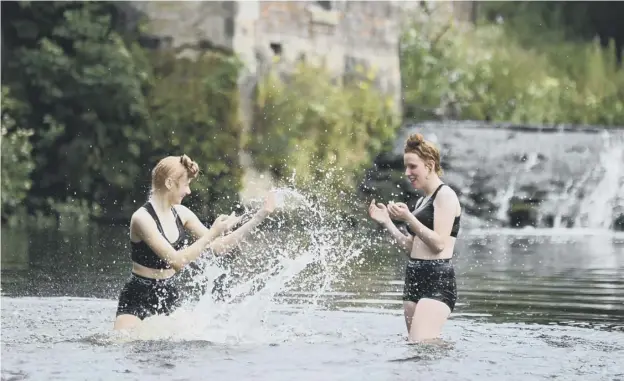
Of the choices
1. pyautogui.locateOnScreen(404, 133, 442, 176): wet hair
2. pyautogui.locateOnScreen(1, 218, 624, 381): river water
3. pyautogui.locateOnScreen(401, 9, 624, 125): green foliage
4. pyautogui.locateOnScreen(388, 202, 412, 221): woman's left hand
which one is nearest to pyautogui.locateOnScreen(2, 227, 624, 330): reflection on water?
pyautogui.locateOnScreen(1, 218, 624, 381): river water

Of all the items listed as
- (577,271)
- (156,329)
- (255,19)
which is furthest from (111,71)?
(156,329)

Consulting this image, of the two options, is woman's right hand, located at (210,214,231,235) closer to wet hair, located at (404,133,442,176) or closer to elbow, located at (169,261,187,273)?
elbow, located at (169,261,187,273)

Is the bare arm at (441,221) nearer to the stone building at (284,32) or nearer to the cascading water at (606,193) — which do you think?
the stone building at (284,32)

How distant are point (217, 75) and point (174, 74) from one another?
65 cm

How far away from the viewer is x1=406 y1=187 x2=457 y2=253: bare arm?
933 cm

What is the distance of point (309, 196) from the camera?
24047 mm

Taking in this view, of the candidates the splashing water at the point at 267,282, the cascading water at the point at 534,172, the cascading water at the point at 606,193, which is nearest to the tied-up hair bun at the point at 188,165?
the splashing water at the point at 267,282

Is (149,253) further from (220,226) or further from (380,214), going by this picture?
(380,214)

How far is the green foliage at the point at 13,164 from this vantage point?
22.7 metres

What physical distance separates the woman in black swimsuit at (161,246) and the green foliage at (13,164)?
13034 millimetres

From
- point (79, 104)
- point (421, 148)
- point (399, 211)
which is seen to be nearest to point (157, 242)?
point (399, 211)

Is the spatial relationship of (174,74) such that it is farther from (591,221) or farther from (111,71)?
(591,221)

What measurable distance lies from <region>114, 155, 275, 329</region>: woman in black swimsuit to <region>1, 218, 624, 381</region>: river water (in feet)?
0.46

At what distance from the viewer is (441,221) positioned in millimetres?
9430
